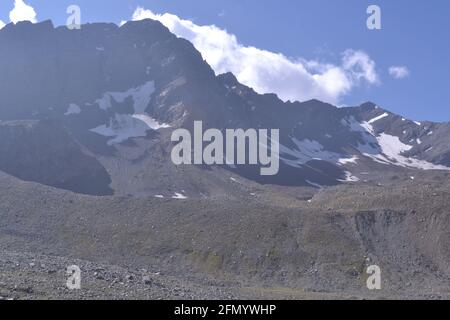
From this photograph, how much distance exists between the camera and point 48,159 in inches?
6703

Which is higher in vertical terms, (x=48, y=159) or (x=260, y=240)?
(x=48, y=159)

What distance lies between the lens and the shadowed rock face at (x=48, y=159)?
163225 millimetres

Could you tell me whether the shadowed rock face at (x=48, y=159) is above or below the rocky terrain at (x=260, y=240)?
above

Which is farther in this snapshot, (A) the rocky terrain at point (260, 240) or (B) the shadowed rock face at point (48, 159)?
(B) the shadowed rock face at point (48, 159)

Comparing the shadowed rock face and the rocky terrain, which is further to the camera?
the shadowed rock face

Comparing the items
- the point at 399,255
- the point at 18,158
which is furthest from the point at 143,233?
the point at 18,158

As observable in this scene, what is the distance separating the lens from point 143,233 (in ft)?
287

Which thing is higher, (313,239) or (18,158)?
(18,158)

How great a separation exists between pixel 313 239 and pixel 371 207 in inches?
768

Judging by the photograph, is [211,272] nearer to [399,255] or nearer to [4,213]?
[399,255]

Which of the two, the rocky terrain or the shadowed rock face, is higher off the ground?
the shadowed rock face

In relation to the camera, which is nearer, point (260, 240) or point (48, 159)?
point (260, 240)

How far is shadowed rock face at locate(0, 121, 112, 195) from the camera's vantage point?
163 metres
